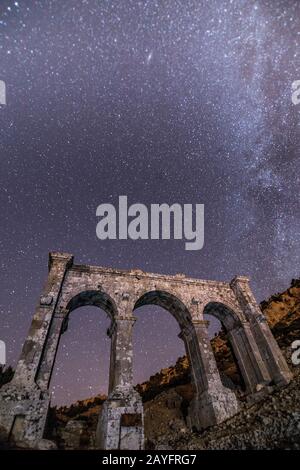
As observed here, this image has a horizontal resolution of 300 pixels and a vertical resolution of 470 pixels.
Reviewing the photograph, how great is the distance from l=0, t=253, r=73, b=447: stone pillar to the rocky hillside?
1.54m

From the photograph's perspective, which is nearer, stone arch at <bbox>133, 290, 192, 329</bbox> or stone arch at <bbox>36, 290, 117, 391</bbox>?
stone arch at <bbox>36, 290, 117, 391</bbox>

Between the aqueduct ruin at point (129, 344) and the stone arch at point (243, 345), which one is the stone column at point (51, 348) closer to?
the aqueduct ruin at point (129, 344)

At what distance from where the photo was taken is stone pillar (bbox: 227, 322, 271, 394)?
37.7 feet

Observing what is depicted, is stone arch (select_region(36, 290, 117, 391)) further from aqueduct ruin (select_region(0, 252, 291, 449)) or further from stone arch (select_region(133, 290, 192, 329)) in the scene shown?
stone arch (select_region(133, 290, 192, 329))

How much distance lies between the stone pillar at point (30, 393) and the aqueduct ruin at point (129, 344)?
Answer: 0.03 meters

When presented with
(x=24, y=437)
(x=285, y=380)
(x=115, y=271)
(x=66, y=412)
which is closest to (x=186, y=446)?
(x=24, y=437)

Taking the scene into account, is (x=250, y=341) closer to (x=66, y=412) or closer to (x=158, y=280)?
(x=158, y=280)

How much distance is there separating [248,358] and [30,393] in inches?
386

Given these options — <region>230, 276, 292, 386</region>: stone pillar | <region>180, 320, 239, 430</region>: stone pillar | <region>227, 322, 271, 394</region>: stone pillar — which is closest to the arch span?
<region>180, 320, 239, 430</region>: stone pillar

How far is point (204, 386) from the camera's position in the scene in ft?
35.1
